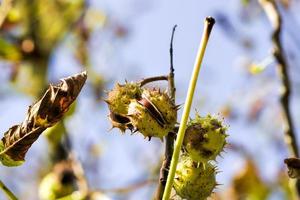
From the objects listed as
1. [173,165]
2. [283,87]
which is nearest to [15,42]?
[283,87]

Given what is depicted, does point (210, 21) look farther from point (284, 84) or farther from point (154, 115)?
point (284, 84)

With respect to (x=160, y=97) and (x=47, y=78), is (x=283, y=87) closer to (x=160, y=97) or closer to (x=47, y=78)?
(x=160, y=97)

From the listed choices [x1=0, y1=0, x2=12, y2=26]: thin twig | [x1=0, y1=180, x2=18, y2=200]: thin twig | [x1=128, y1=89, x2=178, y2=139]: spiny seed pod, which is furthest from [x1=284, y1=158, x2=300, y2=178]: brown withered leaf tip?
[x1=0, y1=0, x2=12, y2=26]: thin twig

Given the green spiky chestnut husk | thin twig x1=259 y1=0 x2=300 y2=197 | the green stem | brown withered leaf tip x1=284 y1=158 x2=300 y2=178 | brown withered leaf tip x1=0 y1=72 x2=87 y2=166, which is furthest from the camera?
thin twig x1=259 y1=0 x2=300 y2=197

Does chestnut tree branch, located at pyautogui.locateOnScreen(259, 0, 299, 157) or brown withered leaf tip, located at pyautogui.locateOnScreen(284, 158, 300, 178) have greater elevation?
chestnut tree branch, located at pyautogui.locateOnScreen(259, 0, 299, 157)

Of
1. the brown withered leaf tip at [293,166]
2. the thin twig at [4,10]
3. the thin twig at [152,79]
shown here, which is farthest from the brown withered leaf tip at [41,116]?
the thin twig at [4,10]

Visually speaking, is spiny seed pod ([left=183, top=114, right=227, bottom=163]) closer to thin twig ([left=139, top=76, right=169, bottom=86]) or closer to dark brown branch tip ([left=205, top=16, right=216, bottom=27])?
thin twig ([left=139, top=76, right=169, bottom=86])

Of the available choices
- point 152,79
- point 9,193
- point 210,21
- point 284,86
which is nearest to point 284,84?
point 284,86
